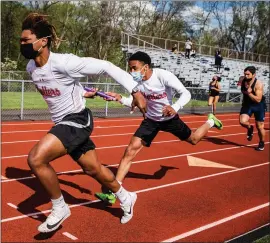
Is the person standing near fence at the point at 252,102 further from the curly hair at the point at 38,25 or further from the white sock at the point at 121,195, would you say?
the curly hair at the point at 38,25

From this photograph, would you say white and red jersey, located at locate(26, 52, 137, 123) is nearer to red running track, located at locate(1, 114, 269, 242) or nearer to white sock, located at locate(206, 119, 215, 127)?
red running track, located at locate(1, 114, 269, 242)

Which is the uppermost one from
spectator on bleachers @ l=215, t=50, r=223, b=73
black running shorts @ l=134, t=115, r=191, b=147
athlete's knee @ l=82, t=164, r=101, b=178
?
spectator on bleachers @ l=215, t=50, r=223, b=73

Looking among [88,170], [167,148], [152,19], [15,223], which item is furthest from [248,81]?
[15,223]

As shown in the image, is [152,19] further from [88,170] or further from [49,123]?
[49,123]

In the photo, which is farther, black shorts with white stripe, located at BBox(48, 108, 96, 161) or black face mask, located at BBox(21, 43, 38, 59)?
black shorts with white stripe, located at BBox(48, 108, 96, 161)

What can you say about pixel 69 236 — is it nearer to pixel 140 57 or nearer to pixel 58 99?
pixel 58 99

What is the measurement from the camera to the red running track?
377cm

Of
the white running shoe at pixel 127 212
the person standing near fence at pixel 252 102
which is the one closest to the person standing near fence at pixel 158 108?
the white running shoe at pixel 127 212

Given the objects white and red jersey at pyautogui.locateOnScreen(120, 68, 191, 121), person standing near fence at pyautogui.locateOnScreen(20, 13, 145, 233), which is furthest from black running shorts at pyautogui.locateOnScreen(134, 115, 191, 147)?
person standing near fence at pyautogui.locateOnScreen(20, 13, 145, 233)

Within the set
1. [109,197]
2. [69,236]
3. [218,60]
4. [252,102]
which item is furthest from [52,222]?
[252,102]

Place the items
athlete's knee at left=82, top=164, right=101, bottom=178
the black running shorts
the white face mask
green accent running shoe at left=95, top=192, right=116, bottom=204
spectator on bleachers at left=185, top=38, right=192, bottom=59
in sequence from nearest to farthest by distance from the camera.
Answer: the white face mask → athlete's knee at left=82, top=164, right=101, bottom=178 → spectator on bleachers at left=185, top=38, right=192, bottom=59 → green accent running shoe at left=95, top=192, right=116, bottom=204 → the black running shorts

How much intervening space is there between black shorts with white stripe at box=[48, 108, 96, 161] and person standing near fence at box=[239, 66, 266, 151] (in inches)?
137

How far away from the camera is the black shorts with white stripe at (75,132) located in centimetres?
323

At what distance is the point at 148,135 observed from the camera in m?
4.49
